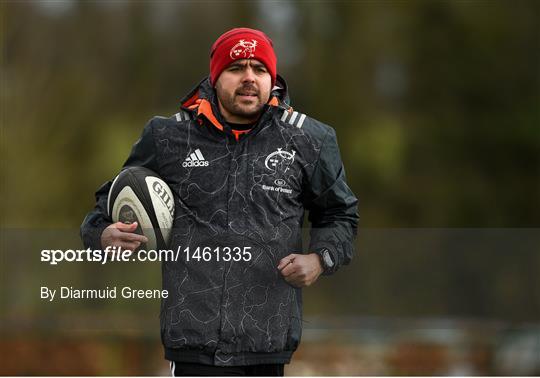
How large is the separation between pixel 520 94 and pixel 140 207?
13.5 meters

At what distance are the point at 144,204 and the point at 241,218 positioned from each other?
1.20ft

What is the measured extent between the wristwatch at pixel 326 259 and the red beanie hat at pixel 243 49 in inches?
25.3

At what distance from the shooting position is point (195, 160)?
3809 millimetres

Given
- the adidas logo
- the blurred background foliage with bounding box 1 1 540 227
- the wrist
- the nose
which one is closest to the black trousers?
the wrist

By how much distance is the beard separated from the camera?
3791 millimetres

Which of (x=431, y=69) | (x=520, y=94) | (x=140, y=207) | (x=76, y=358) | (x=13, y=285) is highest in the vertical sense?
(x=431, y=69)

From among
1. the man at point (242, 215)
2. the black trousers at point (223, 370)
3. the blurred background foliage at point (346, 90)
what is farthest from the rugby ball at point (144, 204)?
the blurred background foliage at point (346, 90)

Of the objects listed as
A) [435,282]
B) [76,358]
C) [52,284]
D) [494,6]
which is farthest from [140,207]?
[494,6]

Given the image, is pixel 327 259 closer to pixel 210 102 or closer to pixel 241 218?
pixel 241 218

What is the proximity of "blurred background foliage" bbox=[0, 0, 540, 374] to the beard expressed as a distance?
11202 millimetres

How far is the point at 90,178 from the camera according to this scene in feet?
56.2

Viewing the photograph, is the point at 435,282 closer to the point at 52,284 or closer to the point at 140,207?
the point at 52,284

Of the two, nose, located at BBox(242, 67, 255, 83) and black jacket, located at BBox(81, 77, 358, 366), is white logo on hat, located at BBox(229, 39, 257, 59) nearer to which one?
nose, located at BBox(242, 67, 255, 83)

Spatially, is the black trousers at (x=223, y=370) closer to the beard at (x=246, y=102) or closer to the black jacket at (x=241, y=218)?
the black jacket at (x=241, y=218)
